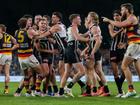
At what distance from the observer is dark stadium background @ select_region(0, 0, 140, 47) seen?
33.7m

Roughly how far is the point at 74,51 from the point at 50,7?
20186 mm

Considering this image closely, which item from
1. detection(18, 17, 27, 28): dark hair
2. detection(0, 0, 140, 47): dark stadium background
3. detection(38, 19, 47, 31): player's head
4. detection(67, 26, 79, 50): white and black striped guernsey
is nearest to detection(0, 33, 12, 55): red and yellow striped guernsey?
detection(38, 19, 47, 31): player's head

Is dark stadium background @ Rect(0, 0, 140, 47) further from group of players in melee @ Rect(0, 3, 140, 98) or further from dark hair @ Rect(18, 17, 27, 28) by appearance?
dark hair @ Rect(18, 17, 27, 28)

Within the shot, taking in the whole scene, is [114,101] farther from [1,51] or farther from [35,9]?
[35,9]

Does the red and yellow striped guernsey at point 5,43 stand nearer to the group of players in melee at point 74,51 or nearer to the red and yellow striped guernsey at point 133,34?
the group of players in melee at point 74,51

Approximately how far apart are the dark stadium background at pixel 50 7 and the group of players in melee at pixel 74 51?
19.2 m

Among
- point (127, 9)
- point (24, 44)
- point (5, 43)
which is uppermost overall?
point (127, 9)

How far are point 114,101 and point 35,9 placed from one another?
2195 cm

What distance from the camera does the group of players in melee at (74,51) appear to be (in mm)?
13375

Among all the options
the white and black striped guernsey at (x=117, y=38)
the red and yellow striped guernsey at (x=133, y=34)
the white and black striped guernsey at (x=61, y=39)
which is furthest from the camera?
the white and black striped guernsey at (x=61, y=39)

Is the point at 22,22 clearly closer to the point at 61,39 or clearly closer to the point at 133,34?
the point at 61,39

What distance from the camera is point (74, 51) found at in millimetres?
13883

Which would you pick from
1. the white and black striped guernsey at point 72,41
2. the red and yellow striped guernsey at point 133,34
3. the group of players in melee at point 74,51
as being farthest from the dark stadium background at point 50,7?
the red and yellow striped guernsey at point 133,34

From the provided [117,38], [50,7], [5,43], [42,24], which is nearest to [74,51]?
[42,24]
